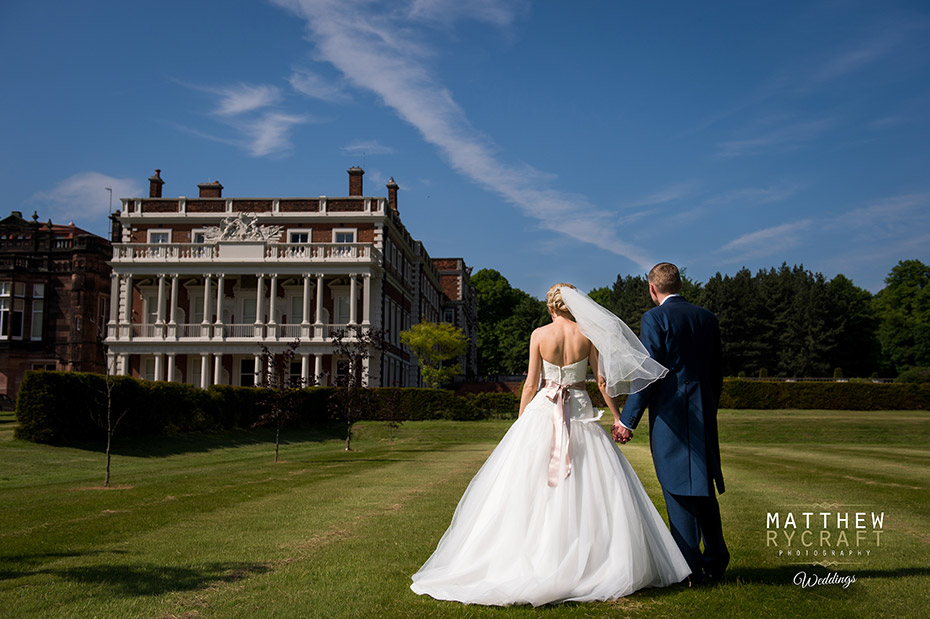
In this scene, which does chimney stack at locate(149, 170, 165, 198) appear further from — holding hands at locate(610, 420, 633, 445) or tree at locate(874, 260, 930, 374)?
tree at locate(874, 260, 930, 374)

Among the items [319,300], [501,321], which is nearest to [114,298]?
[319,300]

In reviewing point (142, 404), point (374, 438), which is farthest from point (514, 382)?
point (142, 404)

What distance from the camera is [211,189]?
55.2m

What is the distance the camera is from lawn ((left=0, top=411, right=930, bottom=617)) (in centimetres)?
527

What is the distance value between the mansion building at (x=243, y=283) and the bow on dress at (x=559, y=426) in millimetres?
41049

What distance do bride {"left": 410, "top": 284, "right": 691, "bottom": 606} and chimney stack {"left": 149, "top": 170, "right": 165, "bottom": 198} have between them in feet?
186

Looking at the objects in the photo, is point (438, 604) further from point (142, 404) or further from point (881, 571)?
point (142, 404)

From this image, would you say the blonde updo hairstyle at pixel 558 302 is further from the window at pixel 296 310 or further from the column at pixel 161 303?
the column at pixel 161 303

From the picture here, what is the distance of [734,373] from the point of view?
78.9 meters

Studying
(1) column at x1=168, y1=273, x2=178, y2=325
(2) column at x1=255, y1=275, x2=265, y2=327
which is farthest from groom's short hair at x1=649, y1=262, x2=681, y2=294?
(1) column at x1=168, y1=273, x2=178, y2=325

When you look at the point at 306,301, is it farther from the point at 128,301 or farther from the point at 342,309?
the point at 128,301

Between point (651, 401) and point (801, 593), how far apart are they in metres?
1.78

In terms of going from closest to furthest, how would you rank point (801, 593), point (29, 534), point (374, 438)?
1. point (801, 593)
2. point (29, 534)
3. point (374, 438)

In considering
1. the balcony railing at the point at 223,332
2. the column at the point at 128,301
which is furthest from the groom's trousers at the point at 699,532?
the column at the point at 128,301
